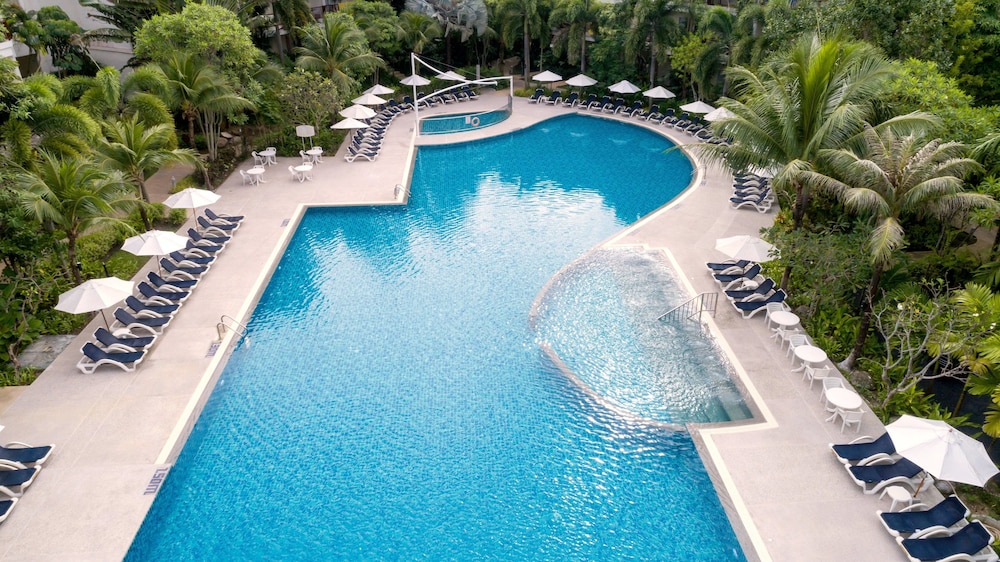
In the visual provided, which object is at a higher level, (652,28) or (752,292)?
(652,28)

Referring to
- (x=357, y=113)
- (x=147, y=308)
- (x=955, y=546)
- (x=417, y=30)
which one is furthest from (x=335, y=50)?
(x=955, y=546)

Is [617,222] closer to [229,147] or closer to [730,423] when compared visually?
[730,423]

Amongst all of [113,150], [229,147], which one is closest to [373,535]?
[113,150]

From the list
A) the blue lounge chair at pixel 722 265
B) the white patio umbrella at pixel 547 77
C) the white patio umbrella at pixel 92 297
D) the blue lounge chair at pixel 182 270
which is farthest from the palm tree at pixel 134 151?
the white patio umbrella at pixel 547 77

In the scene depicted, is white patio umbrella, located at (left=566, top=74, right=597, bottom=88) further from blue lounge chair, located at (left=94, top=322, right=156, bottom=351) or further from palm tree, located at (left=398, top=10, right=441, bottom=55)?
blue lounge chair, located at (left=94, top=322, right=156, bottom=351)

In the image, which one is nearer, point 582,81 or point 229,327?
point 229,327

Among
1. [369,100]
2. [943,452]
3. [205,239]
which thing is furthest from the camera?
[369,100]

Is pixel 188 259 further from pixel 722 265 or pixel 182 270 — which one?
pixel 722 265
